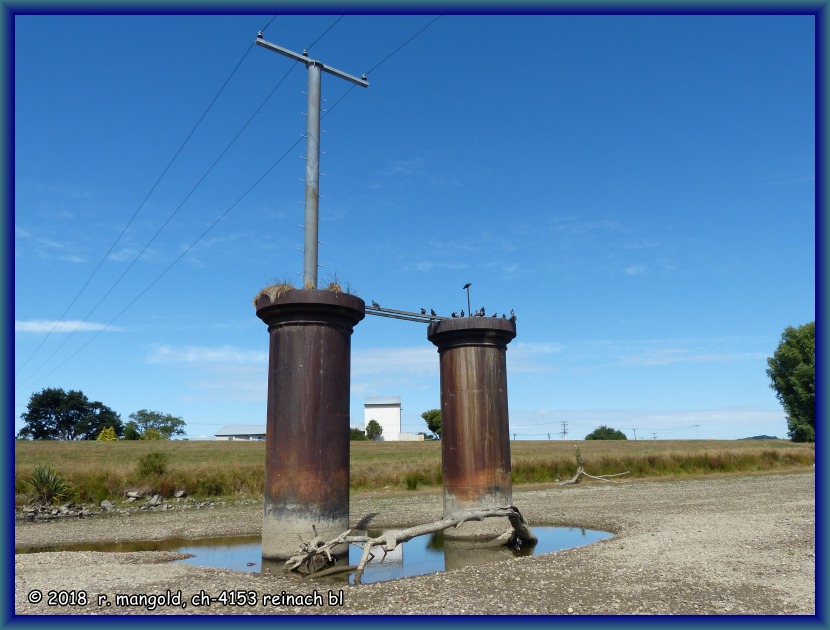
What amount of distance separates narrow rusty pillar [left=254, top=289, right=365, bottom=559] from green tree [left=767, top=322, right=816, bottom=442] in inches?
2903

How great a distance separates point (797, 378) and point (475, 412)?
71.2 m

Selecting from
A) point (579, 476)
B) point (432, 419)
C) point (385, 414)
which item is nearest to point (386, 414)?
point (385, 414)

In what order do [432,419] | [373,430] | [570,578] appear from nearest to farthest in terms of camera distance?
[570,578] < [432,419] < [373,430]

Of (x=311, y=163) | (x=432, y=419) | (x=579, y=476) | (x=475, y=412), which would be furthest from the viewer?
(x=432, y=419)

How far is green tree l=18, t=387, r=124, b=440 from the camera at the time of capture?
93.8m

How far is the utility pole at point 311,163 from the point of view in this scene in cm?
1435

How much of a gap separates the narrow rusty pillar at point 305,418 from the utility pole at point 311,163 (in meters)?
0.81

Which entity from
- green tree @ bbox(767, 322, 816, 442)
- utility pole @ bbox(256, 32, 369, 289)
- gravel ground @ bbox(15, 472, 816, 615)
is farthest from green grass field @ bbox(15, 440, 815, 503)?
green tree @ bbox(767, 322, 816, 442)

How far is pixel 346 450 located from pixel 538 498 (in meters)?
14.0

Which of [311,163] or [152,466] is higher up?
[311,163]

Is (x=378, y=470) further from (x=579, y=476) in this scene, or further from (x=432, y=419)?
(x=432, y=419)

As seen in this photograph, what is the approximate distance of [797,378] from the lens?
7431 centimetres

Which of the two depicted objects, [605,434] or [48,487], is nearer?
[48,487]

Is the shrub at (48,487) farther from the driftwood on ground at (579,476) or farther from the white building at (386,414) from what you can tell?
the white building at (386,414)
